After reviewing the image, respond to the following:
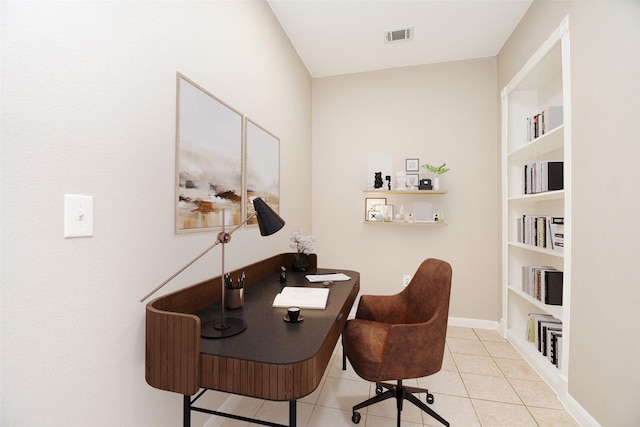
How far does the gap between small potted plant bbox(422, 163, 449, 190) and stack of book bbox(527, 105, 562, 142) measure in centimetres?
80

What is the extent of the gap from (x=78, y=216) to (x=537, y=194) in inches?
Result: 116

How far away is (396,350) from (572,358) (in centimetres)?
130

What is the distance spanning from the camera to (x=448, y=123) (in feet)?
11.0

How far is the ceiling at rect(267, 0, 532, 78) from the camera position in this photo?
2.47 meters

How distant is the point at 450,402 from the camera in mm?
1967

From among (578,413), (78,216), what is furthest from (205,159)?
(578,413)

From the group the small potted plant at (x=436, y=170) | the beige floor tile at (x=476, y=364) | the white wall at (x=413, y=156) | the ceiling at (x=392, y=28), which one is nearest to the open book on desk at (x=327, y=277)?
the beige floor tile at (x=476, y=364)

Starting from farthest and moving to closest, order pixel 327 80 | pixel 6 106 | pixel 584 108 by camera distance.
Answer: pixel 327 80, pixel 584 108, pixel 6 106

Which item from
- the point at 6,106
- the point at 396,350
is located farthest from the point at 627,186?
the point at 6,106

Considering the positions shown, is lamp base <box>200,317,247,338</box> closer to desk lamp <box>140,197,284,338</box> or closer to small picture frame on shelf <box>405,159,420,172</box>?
desk lamp <box>140,197,284,338</box>

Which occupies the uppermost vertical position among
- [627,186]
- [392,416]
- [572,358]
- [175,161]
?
[175,161]

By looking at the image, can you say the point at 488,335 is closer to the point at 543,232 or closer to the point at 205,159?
the point at 543,232

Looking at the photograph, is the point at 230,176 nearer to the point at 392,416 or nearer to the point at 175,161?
the point at 175,161

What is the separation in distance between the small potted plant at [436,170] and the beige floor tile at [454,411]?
6.67 ft
